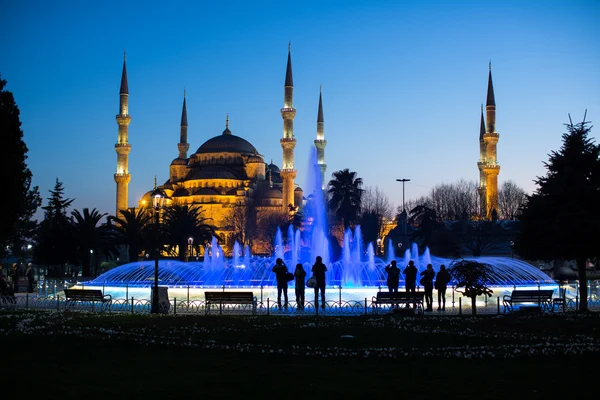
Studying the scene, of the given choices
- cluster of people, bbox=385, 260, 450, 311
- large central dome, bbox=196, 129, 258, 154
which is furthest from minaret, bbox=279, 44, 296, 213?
cluster of people, bbox=385, 260, 450, 311

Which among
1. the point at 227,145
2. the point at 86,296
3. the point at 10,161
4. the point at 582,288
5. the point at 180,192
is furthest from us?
the point at 227,145

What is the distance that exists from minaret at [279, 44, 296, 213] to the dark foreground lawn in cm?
4400

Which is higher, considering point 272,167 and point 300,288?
point 272,167

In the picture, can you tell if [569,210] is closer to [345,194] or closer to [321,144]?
[345,194]

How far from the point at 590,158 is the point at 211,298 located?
8034 millimetres

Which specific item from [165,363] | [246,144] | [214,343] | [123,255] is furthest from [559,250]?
[246,144]

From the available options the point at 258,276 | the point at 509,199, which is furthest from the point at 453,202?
the point at 258,276

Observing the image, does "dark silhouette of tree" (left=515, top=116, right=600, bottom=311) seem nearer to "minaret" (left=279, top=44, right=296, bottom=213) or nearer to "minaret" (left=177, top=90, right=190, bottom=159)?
"minaret" (left=279, top=44, right=296, bottom=213)

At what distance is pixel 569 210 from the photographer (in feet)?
49.0

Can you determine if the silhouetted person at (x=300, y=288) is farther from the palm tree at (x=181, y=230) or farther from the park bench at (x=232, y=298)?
the palm tree at (x=181, y=230)

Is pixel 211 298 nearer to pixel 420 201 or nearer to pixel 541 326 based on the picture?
pixel 541 326

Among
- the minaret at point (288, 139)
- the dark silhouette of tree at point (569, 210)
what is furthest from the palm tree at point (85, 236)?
the minaret at point (288, 139)

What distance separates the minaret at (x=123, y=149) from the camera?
5797 centimetres

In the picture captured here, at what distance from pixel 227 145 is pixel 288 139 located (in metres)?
19.1
